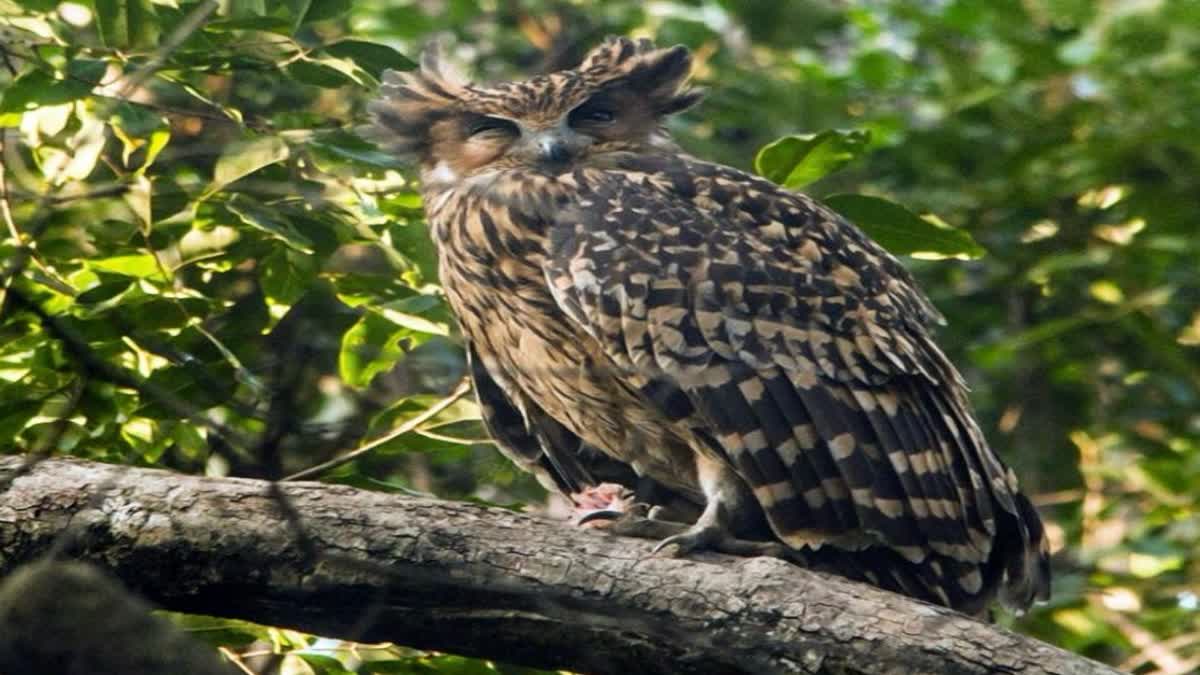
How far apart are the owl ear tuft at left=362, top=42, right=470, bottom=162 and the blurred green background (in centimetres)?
21

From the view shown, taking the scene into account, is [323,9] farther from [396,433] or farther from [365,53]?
[396,433]

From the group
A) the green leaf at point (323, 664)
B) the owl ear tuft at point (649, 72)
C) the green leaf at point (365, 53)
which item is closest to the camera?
the green leaf at point (323, 664)

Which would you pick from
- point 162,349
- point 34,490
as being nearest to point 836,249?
point 162,349

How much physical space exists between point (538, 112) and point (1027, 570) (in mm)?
1599

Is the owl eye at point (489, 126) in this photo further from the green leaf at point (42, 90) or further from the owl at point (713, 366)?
the green leaf at point (42, 90)

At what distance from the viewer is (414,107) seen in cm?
465

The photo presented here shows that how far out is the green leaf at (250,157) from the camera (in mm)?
3609

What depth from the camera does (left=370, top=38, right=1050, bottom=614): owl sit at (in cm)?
376

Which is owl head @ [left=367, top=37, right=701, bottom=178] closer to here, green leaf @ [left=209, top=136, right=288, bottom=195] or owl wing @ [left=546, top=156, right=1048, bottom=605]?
owl wing @ [left=546, top=156, right=1048, bottom=605]

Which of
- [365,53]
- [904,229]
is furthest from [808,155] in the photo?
[365,53]

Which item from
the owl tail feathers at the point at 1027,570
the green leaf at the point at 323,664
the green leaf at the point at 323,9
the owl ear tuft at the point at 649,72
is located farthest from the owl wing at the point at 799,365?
the green leaf at the point at 323,664

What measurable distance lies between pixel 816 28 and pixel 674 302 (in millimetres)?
3425

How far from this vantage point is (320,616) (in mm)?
3094

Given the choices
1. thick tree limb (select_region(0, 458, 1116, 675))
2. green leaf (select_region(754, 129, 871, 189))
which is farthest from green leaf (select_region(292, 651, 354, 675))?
green leaf (select_region(754, 129, 871, 189))
